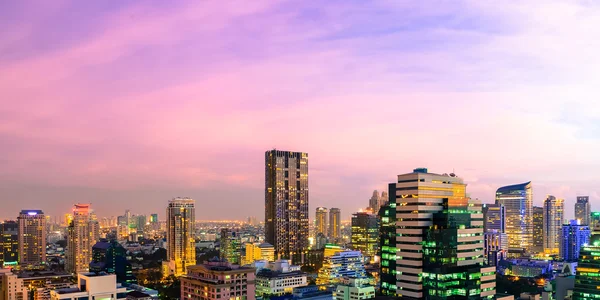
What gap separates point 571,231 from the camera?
538ft

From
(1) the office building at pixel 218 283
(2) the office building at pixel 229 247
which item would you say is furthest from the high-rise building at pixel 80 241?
(1) the office building at pixel 218 283

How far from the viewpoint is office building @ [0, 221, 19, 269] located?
522 ft

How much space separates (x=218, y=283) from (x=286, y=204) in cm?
11466

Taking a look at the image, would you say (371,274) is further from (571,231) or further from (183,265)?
(571,231)

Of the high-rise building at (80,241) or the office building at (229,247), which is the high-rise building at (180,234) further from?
the high-rise building at (80,241)

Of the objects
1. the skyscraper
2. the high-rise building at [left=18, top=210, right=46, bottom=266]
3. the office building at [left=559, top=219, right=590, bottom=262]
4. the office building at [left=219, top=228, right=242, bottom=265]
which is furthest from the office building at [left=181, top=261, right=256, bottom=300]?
the office building at [left=559, top=219, right=590, bottom=262]

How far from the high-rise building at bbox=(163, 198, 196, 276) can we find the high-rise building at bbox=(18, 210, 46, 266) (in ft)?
124

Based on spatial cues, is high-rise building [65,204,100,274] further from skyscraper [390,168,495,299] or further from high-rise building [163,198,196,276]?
skyscraper [390,168,495,299]

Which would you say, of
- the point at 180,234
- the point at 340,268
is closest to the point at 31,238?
the point at 180,234

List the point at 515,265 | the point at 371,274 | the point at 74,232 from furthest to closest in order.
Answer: the point at 74,232 → the point at 515,265 → the point at 371,274

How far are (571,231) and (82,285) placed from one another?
151 m

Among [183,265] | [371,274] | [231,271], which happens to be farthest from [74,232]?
[231,271]

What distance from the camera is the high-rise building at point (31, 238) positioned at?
163125mm

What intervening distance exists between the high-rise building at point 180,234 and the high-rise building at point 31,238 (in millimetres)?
37789
